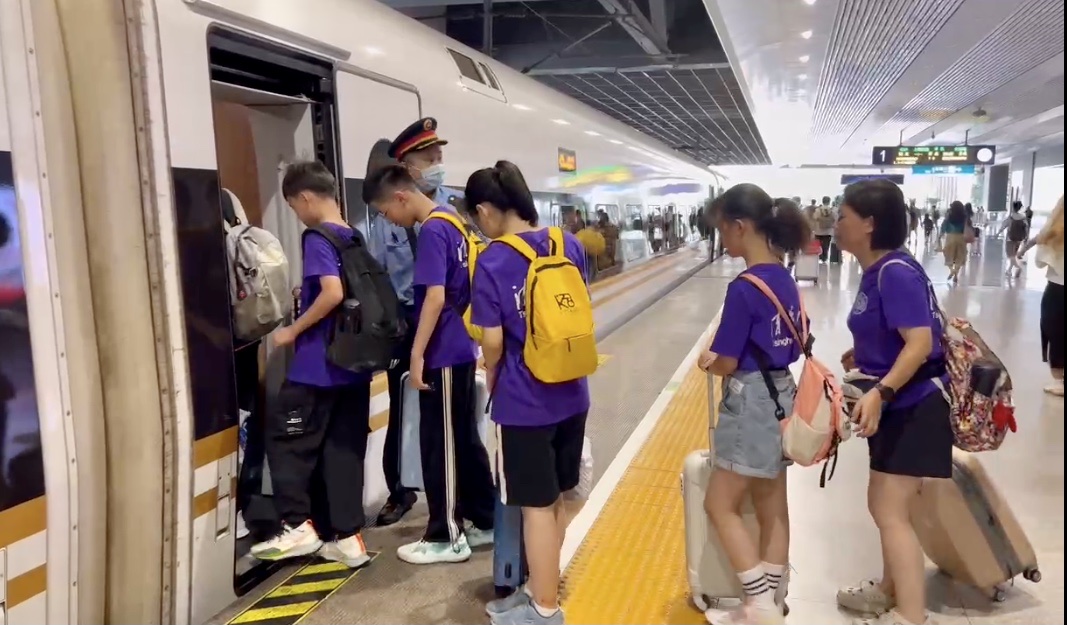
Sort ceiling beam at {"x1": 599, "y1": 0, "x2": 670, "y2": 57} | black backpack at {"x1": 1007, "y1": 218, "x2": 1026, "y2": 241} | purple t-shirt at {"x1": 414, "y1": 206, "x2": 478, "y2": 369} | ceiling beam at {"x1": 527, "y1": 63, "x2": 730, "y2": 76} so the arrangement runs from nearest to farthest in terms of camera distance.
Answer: purple t-shirt at {"x1": 414, "y1": 206, "x2": 478, "y2": 369}
ceiling beam at {"x1": 599, "y1": 0, "x2": 670, "y2": 57}
ceiling beam at {"x1": 527, "y1": 63, "x2": 730, "y2": 76}
black backpack at {"x1": 1007, "y1": 218, "x2": 1026, "y2": 241}

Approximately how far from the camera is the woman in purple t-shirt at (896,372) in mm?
2309

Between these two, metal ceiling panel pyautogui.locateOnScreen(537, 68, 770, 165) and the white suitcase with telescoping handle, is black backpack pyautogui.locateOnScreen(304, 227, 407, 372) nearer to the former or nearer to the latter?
the white suitcase with telescoping handle

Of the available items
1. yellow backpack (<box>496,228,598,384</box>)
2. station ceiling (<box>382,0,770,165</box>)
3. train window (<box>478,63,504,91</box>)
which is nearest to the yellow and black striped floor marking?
yellow backpack (<box>496,228,598,384</box>)

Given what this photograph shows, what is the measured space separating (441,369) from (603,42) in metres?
9.90

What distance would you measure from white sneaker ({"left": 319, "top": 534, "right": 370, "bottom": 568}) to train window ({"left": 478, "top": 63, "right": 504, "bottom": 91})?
3.06 m

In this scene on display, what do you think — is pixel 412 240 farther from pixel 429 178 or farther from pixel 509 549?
pixel 509 549

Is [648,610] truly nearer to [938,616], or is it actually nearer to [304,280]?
[938,616]

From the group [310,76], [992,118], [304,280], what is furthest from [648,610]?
[992,118]

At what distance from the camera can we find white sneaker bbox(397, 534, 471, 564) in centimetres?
313

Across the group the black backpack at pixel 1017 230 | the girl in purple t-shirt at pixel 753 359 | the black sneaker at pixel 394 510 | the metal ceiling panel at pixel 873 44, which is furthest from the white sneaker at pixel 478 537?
the black backpack at pixel 1017 230

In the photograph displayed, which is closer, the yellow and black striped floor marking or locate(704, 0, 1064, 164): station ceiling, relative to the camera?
the yellow and black striped floor marking

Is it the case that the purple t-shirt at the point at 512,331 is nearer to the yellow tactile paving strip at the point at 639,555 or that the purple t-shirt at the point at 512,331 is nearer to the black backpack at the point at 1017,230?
the yellow tactile paving strip at the point at 639,555

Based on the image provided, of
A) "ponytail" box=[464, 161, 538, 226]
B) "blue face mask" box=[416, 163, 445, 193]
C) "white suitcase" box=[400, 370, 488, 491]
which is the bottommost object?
"white suitcase" box=[400, 370, 488, 491]

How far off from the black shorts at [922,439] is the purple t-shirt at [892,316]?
0.03 metres
